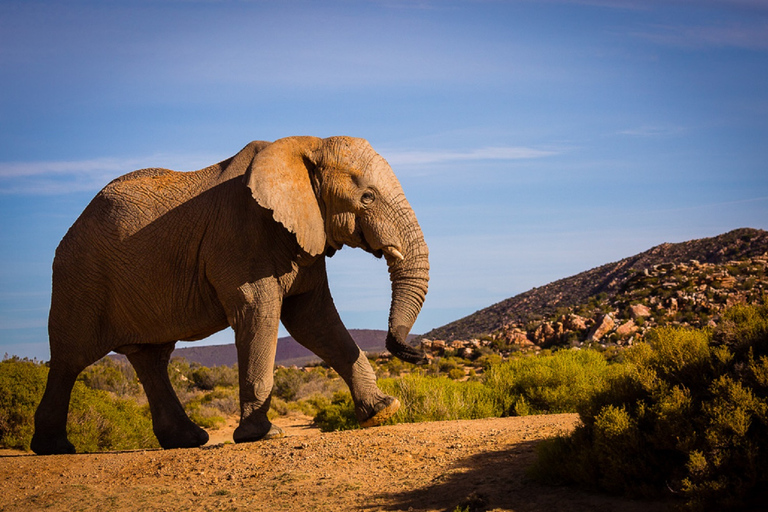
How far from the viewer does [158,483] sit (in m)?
9.20

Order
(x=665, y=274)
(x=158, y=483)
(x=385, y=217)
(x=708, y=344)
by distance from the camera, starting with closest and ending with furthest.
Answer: (x=708, y=344) < (x=158, y=483) < (x=385, y=217) < (x=665, y=274)

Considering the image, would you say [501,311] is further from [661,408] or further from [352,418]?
[661,408]

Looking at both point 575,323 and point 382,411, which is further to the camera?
point 575,323

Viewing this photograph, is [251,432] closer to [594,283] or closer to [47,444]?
[47,444]

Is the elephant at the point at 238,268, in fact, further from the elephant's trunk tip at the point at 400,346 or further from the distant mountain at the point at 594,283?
the distant mountain at the point at 594,283

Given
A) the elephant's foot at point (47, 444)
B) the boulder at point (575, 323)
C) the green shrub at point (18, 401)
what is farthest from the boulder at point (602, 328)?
the elephant's foot at point (47, 444)

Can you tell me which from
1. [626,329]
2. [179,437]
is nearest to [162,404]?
[179,437]

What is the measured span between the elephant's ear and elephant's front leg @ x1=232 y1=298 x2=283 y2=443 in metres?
1.04

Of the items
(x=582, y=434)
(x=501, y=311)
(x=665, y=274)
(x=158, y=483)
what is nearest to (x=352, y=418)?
(x=158, y=483)

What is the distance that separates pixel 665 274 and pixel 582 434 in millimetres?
37853

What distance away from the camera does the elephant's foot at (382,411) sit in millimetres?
10781

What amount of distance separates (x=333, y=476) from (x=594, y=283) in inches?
2097

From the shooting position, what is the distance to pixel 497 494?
685cm

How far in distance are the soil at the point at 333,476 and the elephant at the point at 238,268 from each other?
3.18 feet
